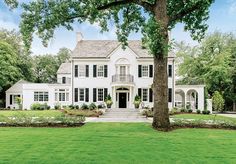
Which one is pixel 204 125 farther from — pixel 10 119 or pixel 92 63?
pixel 92 63

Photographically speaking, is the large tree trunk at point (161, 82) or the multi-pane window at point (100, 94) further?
the multi-pane window at point (100, 94)

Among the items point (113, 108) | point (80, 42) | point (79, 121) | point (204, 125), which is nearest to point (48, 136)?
point (79, 121)

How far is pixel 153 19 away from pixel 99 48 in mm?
20956

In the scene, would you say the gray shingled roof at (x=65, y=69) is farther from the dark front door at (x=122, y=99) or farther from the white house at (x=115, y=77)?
the dark front door at (x=122, y=99)

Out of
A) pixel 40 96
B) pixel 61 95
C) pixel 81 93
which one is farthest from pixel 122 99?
pixel 40 96

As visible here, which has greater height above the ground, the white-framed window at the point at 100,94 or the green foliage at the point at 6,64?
the green foliage at the point at 6,64

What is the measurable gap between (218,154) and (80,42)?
29.6 metres

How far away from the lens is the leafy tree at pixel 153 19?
49.4 feet

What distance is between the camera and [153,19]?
1522 centimetres

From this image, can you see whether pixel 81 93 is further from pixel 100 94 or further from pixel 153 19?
pixel 153 19

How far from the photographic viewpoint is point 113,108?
3253cm

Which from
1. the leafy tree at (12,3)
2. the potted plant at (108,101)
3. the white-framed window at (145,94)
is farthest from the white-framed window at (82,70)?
the leafy tree at (12,3)

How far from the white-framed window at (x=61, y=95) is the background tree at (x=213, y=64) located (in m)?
17.7

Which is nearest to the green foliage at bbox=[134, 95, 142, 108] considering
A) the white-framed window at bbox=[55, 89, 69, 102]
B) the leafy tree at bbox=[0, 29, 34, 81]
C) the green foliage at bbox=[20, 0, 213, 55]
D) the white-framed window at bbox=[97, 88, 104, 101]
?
the white-framed window at bbox=[97, 88, 104, 101]
